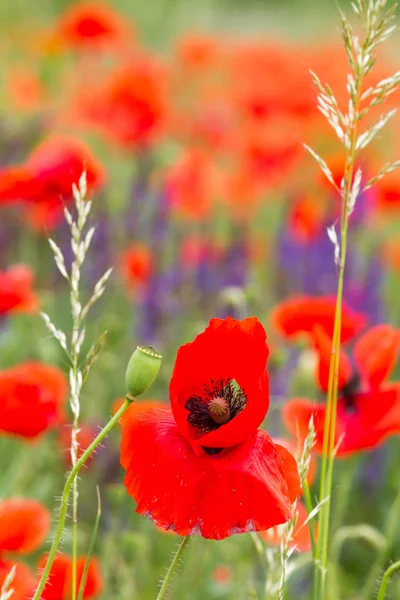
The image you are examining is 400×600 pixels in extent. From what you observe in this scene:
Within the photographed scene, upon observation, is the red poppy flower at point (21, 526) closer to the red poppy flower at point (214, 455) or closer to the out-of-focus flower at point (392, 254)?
the red poppy flower at point (214, 455)

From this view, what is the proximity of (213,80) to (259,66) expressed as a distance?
126cm

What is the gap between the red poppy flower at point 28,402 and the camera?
1.21 m

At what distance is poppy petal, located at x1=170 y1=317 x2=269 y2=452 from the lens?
636 millimetres

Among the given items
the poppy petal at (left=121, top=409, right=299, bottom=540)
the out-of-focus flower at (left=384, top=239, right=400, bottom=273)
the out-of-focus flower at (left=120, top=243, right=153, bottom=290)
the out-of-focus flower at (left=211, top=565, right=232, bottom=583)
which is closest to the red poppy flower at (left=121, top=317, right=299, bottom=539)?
the poppy petal at (left=121, top=409, right=299, bottom=540)

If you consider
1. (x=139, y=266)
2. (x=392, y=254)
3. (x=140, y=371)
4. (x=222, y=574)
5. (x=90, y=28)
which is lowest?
(x=222, y=574)

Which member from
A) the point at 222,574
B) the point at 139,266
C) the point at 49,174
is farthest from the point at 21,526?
the point at 139,266

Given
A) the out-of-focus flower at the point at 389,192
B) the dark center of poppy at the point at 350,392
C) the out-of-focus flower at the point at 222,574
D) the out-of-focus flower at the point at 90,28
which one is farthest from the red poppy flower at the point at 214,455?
the out-of-focus flower at the point at 90,28

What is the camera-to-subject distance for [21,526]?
1051 mm

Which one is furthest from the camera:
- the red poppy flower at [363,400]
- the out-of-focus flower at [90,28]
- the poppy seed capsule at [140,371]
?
the out-of-focus flower at [90,28]

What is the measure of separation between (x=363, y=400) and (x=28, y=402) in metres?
0.45

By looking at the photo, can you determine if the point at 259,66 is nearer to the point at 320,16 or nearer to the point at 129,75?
the point at 129,75

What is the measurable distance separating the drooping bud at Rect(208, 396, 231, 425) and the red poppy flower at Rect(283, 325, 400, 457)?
0.31 metres

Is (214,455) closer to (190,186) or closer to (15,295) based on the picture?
(15,295)

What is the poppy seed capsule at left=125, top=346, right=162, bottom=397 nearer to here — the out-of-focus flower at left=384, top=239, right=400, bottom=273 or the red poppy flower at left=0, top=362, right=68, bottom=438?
the red poppy flower at left=0, top=362, right=68, bottom=438
